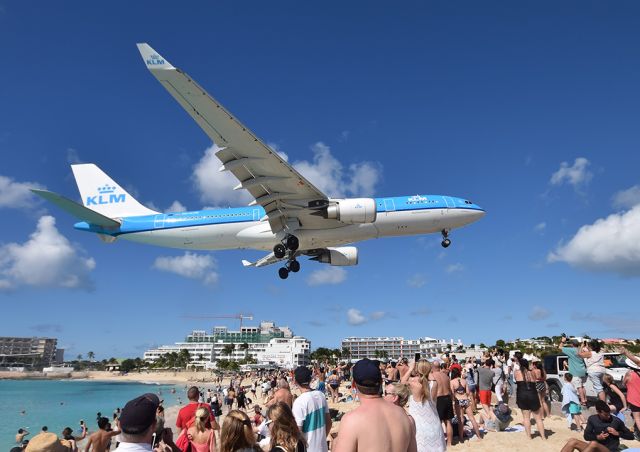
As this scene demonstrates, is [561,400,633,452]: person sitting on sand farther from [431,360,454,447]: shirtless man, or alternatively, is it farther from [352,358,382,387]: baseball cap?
[352,358,382,387]: baseball cap

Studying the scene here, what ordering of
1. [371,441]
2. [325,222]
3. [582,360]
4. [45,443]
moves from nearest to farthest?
[371,441] → [45,443] → [582,360] → [325,222]

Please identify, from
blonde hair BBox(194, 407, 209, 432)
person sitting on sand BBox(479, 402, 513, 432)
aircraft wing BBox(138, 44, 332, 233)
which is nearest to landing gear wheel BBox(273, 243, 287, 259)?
aircraft wing BBox(138, 44, 332, 233)

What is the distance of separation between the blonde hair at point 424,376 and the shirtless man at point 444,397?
2117mm

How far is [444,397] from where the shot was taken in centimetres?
1187

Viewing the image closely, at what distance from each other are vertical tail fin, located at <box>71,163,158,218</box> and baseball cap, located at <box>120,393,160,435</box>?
26.9 m

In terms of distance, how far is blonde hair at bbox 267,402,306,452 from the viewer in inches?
208

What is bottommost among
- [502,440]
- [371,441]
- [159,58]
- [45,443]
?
[502,440]

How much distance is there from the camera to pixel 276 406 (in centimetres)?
564

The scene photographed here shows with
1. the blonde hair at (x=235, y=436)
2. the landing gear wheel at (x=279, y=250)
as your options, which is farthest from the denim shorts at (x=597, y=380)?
the landing gear wheel at (x=279, y=250)

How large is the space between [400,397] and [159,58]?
15.5 m

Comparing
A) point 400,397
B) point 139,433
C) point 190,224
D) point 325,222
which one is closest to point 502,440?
point 400,397

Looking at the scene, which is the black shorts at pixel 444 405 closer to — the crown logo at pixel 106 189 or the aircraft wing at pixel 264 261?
the aircraft wing at pixel 264 261

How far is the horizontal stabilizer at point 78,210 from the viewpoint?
70.5ft

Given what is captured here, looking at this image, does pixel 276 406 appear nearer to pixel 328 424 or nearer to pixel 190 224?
pixel 328 424
